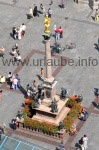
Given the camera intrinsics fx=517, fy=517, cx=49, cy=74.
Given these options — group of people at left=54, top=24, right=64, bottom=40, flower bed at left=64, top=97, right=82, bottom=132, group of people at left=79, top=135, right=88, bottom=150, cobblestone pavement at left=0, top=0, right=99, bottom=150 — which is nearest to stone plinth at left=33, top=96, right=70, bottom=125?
flower bed at left=64, top=97, right=82, bottom=132

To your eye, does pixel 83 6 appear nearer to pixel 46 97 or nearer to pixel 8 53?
pixel 8 53

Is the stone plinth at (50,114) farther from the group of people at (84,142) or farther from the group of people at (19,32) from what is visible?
the group of people at (19,32)

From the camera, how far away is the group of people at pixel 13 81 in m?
60.0

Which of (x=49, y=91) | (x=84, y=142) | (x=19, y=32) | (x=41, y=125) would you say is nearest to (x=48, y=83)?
(x=49, y=91)

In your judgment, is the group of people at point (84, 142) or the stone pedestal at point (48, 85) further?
the group of people at point (84, 142)

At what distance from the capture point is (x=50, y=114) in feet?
177

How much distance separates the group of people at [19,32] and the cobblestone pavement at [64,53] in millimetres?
619

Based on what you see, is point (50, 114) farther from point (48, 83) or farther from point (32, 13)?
point (32, 13)

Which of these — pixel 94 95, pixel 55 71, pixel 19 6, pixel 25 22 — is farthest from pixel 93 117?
pixel 19 6

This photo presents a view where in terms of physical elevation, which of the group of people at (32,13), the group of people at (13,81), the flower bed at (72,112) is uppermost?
the group of people at (32,13)

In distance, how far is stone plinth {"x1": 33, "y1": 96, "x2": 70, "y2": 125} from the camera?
5377cm

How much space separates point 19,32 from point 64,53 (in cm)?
714

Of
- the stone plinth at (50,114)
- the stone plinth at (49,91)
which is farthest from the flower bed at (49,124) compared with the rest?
the stone plinth at (49,91)

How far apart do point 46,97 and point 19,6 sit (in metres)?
26.4
